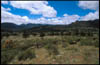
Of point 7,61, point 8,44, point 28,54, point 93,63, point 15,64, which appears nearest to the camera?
point 93,63

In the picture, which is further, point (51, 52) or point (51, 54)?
point (51, 52)

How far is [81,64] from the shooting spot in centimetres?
587

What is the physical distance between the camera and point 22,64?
19.9 ft

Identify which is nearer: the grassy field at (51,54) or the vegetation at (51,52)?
the grassy field at (51,54)

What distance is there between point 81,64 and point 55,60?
1703 mm

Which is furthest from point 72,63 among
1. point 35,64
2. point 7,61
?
point 7,61

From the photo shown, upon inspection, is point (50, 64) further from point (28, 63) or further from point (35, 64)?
point (28, 63)

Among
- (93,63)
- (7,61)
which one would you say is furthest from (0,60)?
(93,63)

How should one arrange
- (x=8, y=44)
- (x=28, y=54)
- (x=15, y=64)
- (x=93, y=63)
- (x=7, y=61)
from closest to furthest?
(x=93, y=63) < (x=15, y=64) < (x=7, y=61) < (x=28, y=54) < (x=8, y=44)

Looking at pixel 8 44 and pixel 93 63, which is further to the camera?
pixel 8 44

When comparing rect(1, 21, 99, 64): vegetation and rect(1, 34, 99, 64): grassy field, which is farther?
rect(1, 21, 99, 64): vegetation

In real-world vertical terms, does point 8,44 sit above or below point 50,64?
above

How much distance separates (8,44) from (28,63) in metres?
6.18

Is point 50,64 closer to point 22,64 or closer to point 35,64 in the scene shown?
point 35,64
